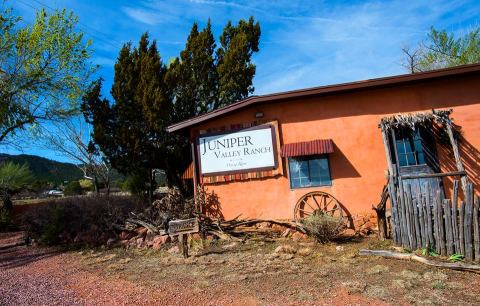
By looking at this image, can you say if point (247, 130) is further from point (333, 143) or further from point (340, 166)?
point (340, 166)

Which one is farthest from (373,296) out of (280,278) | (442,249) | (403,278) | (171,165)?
(171,165)

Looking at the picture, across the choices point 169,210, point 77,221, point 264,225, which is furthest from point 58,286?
point 264,225

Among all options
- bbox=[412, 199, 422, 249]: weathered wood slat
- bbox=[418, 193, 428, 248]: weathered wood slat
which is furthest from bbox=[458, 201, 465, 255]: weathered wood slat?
bbox=[412, 199, 422, 249]: weathered wood slat

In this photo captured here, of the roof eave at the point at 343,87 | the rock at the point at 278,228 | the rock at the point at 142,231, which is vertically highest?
the roof eave at the point at 343,87

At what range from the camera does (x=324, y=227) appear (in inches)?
303

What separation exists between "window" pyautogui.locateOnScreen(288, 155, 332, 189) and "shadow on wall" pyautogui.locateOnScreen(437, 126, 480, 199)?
108 inches

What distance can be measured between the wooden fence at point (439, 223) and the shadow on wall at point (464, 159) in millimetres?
2229

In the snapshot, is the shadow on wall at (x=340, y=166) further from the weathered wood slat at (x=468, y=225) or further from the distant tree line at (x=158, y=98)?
the distant tree line at (x=158, y=98)

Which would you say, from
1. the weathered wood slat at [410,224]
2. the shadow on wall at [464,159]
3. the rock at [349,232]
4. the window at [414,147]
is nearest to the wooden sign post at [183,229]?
the rock at [349,232]

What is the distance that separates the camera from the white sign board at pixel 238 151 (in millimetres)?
9398

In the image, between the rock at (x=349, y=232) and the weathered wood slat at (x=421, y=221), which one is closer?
the weathered wood slat at (x=421, y=221)

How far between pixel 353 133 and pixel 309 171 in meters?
1.52

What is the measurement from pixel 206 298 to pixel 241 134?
18.0ft

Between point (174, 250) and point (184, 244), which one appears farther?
point (174, 250)
